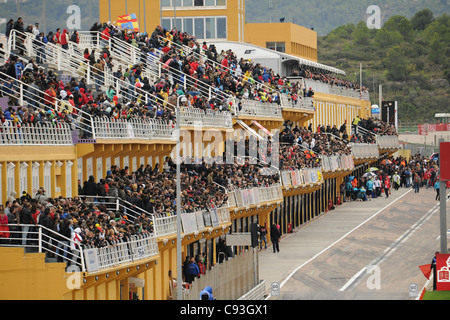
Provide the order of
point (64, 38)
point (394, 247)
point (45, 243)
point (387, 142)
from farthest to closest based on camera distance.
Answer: point (387, 142) < point (394, 247) < point (64, 38) < point (45, 243)

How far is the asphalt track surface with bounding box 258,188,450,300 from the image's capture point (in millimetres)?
46531

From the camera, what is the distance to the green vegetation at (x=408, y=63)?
176000 millimetres

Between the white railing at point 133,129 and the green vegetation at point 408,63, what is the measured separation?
127 m

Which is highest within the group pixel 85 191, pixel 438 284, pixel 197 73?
pixel 197 73

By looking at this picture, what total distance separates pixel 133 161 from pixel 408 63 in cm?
14494

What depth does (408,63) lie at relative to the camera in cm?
18650

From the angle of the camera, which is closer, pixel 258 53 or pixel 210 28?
pixel 258 53

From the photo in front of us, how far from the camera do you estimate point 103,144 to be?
39531mm

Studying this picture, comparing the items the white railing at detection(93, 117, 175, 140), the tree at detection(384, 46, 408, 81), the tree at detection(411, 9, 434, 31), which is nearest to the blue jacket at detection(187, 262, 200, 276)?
the white railing at detection(93, 117, 175, 140)

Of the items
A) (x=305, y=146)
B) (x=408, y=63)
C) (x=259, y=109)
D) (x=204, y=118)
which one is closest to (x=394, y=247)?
(x=259, y=109)

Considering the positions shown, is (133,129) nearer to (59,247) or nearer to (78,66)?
(78,66)
